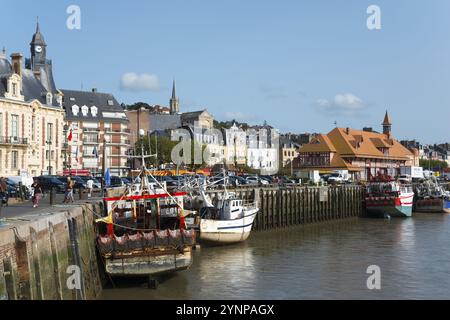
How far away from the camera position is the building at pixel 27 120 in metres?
70.3

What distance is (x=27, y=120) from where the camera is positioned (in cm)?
7419

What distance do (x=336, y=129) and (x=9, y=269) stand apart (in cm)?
9669

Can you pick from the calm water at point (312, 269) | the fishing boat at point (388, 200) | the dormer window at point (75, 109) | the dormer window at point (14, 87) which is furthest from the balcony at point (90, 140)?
the calm water at point (312, 269)

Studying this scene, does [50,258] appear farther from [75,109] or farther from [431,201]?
[75,109]

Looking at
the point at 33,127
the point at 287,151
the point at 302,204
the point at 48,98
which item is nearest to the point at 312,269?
the point at 302,204

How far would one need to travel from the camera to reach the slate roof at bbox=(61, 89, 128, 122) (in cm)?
11062

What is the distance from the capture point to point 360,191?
74.8 m

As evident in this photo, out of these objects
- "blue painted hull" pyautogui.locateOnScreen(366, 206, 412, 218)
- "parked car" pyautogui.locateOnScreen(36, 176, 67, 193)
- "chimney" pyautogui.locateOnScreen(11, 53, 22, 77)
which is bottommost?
"blue painted hull" pyautogui.locateOnScreen(366, 206, 412, 218)

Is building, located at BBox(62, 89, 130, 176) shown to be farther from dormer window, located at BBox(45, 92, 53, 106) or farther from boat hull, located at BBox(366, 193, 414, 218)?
boat hull, located at BBox(366, 193, 414, 218)

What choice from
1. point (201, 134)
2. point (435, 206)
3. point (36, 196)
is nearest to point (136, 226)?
point (36, 196)

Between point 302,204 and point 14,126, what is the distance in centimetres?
3699

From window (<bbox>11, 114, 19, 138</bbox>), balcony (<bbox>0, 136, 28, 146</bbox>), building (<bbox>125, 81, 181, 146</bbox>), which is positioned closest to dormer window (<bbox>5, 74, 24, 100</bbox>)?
window (<bbox>11, 114, 19, 138</bbox>)

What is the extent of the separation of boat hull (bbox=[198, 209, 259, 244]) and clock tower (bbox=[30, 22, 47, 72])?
56614mm
